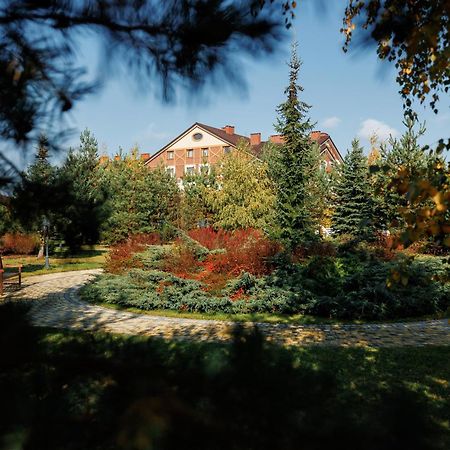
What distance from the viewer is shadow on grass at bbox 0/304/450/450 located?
106cm

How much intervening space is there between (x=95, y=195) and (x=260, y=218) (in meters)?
21.3

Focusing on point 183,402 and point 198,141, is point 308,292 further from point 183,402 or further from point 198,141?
point 198,141

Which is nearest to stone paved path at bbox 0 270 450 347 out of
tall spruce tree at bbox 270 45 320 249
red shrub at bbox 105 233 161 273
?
red shrub at bbox 105 233 161 273

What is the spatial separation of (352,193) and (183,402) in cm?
2499

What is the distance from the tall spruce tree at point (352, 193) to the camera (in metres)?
24.3

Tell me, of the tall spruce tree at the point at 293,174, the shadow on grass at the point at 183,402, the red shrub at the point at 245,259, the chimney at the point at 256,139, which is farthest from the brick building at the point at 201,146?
the shadow on grass at the point at 183,402

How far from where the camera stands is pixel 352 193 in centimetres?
2483

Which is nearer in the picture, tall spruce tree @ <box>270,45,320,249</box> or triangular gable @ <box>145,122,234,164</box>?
tall spruce tree @ <box>270,45,320,249</box>

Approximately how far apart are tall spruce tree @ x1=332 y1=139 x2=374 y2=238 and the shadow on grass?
23.7m

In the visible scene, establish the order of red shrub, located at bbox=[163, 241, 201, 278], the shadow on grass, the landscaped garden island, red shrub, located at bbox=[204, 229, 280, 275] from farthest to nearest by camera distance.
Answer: red shrub, located at bbox=[163, 241, 201, 278]
red shrub, located at bbox=[204, 229, 280, 275]
the landscaped garden island
the shadow on grass

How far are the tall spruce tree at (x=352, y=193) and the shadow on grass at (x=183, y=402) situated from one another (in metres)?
23.7

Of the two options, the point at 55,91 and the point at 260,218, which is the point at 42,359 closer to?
the point at 55,91

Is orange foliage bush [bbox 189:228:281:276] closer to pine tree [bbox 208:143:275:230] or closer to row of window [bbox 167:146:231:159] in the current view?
pine tree [bbox 208:143:275:230]

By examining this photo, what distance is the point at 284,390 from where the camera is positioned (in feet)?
3.96
